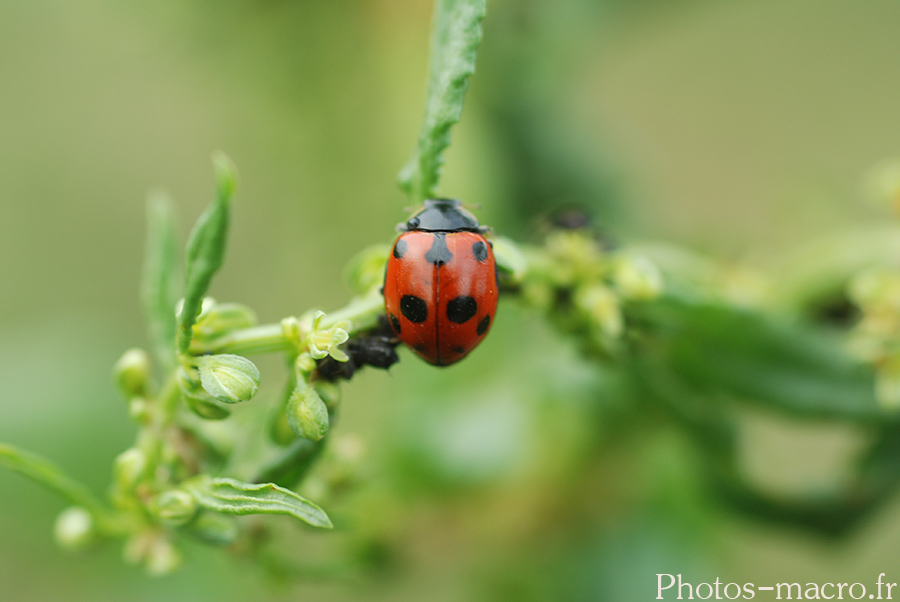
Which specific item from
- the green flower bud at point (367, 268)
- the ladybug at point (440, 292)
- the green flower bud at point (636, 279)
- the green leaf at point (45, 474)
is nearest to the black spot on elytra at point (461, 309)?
the ladybug at point (440, 292)

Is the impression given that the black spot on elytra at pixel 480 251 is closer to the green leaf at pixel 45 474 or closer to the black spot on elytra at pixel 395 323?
the black spot on elytra at pixel 395 323

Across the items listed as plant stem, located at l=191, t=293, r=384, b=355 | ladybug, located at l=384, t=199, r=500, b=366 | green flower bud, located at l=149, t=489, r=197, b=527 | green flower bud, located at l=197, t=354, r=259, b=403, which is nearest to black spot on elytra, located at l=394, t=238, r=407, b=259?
ladybug, located at l=384, t=199, r=500, b=366

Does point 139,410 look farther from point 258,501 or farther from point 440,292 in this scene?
point 440,292

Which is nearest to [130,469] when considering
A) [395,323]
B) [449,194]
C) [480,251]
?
[395,323]

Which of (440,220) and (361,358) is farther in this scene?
(440,220)

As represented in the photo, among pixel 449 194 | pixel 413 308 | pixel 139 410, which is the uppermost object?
pixel 449 194

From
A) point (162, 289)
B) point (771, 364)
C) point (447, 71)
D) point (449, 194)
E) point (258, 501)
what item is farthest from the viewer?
point (449, 194)

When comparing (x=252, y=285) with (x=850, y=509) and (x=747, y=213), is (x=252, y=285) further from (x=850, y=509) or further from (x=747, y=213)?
(x=850, y=509)
